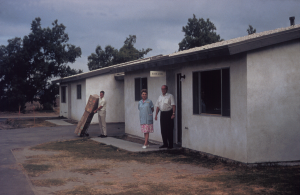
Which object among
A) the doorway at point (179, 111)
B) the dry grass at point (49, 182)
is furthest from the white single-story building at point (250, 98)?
the dry grass at point (49, 182)

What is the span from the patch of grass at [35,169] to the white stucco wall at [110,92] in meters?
12.4

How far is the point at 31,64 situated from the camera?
33656mm

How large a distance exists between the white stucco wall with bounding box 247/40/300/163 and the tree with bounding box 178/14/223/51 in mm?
33883

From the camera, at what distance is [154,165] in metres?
7.83

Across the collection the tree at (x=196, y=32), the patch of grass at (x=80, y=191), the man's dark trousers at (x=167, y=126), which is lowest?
the patch of grass at (x=80, y=191)

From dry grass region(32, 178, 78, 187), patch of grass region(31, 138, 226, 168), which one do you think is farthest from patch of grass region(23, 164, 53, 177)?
patch of grass region(31, 138, 226, 168)

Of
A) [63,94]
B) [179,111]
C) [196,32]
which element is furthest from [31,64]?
[179,111]

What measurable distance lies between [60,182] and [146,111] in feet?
14.5

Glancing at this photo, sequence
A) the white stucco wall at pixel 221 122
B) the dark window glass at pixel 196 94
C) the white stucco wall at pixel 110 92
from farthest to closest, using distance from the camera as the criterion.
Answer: the white stucco wall at pixel 110 92 < the dark window glass at pixel 196 94 < the white stucco wall at pixel 221 122

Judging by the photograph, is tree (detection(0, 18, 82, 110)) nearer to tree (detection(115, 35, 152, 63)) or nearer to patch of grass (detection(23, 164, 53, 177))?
tree (detection(115, 35, 152, 63))

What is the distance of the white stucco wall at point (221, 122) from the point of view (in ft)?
24.3

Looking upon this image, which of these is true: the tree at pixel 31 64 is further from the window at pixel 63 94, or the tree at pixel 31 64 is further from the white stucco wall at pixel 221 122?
the white stucco wall at pixel 221 122

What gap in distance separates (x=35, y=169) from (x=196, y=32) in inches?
1466

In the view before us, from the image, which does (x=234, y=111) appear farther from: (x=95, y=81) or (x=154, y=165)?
(x=95, y=81)
